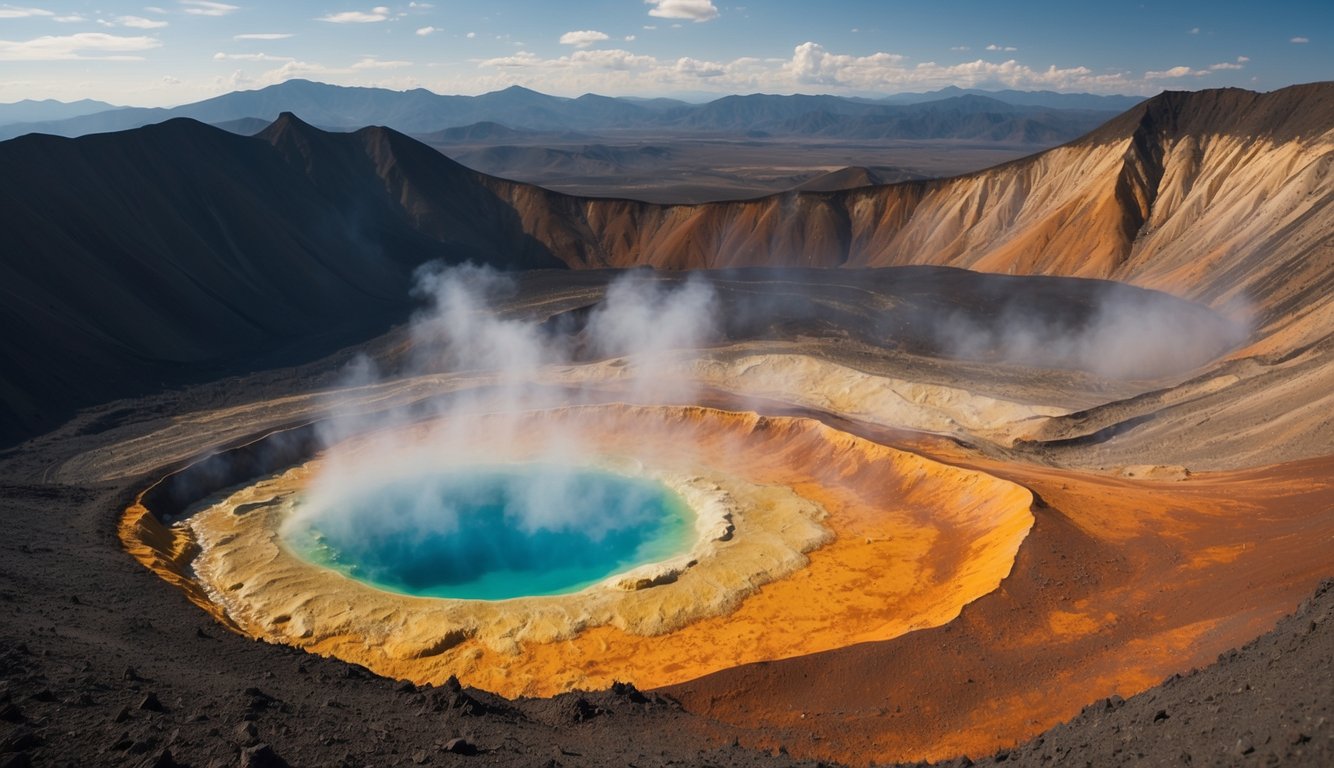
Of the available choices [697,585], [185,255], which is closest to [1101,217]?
[697,585]

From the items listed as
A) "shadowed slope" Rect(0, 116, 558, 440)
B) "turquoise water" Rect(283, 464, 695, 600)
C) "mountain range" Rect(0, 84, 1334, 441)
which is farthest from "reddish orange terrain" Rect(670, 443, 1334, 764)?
"shadowed slope" Rect(0, 116, 558, 440)

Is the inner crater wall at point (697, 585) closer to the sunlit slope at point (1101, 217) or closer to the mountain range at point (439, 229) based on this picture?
the mountain range at point (439, 229)

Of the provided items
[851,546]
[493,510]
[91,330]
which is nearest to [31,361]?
[91,330]

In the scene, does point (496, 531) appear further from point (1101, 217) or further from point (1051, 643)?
point (1101, 217)

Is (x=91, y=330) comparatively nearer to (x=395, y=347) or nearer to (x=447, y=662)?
(x=395, y=347)

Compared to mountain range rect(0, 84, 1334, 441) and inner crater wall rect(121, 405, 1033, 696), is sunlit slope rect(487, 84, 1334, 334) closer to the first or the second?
mountain range rect(0, 84, 1334, 441)

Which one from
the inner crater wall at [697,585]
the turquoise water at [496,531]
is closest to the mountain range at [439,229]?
the inner crater wall at [697,585]
